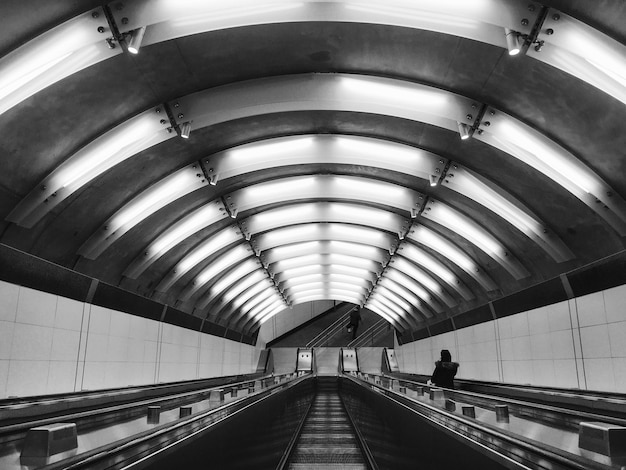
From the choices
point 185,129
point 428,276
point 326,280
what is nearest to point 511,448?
point 185,129

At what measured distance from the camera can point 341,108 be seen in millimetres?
7934

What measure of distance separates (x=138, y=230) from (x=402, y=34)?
705 centimetres

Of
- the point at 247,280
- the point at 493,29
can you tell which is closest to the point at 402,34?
the point at 493,29

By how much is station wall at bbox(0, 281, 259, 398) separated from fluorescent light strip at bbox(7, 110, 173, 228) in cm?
121

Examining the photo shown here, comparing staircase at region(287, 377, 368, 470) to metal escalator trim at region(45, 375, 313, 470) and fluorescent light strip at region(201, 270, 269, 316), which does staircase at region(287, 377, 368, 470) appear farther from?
fluorescent light strip at region(201, 270, 269, 316)

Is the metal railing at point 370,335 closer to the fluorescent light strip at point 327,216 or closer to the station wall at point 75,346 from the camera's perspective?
the station wall at point 75,346

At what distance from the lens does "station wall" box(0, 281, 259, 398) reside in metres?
8.19

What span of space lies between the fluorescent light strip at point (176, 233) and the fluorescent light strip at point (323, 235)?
3.09 meters

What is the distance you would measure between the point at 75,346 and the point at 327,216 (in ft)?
22.0

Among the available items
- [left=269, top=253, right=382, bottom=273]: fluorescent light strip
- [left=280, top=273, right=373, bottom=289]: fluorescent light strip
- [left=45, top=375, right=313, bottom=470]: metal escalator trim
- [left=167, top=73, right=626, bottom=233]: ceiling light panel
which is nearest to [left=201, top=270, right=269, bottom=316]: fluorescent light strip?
[left=269, top=253, right=382, bottom=273]: fluorescent light strip

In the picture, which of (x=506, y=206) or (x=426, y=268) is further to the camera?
(x=426, y=268)

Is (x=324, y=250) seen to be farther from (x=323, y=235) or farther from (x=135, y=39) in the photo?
(x=135, y=39)

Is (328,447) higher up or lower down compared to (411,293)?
lower down

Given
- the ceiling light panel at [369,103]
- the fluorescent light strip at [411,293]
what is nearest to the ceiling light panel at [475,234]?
the ceiling light panel at [369,103]
